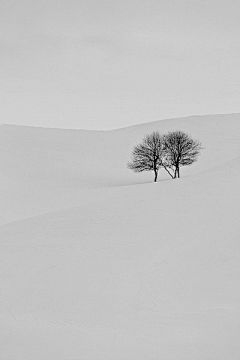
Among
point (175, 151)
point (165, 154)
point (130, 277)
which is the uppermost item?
point (175, 151)

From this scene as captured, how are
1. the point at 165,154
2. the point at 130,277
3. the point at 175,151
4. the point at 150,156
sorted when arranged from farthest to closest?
1. the point at 150,156
2. the point at 165,154
3. the point at 175,151
4. the point at 130,277

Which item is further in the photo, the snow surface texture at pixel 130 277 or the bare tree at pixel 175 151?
the bare tree at pixel 175 151

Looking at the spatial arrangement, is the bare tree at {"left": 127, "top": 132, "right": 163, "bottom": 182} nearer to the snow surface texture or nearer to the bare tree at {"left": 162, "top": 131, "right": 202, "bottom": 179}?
the bare tree at {"left": 162, "top": 131, "right": 202, "bottom": 179}

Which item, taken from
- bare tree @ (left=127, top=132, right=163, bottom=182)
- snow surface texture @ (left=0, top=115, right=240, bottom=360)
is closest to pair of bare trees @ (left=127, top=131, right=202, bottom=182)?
bare tree @ (left=127, top=132, right=163, bottom=182)

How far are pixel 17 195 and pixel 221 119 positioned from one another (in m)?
52.1

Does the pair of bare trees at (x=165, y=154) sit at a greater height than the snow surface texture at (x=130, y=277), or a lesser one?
greater

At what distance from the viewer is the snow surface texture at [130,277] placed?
9461 millimetres

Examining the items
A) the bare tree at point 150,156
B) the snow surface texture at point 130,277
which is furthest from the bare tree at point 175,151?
the snow surface texture at point 130,277

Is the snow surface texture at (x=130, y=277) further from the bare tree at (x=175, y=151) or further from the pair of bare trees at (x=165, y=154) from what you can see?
the pair of bare trees at (x=165, y=154)

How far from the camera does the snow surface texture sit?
9461 mm

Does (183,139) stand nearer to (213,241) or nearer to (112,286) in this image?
(213,241)

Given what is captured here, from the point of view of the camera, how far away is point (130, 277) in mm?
13727

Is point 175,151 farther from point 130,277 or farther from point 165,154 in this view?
point 130,277

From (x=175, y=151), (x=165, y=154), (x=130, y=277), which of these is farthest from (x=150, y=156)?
(x=130, y=277)
